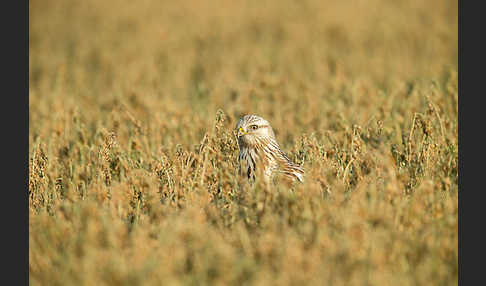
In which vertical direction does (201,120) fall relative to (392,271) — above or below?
above

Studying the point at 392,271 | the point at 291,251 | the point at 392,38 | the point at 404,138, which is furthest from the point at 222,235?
the point at 392,38

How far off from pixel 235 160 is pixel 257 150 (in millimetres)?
383

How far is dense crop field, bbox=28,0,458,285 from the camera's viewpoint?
391 centimetres

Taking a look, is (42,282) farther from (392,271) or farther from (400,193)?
(400,193)

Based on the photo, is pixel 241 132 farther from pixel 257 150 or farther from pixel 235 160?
pixel 235 160

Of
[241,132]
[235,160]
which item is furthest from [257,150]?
[235,160]

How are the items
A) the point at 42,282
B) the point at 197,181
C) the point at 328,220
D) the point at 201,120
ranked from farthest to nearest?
the point at 201,120
the point at 197,181
the point at 328,220
the point at 42,282

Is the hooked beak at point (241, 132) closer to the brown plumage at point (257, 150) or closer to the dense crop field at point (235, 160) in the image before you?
the brown plumage at point (257, 150)

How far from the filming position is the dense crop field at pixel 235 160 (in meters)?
3.91

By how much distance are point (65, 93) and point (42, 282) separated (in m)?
7.45

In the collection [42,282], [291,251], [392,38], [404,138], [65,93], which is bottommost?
[42,282]

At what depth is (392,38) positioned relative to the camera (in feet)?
46.2

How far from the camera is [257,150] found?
5.89 meters

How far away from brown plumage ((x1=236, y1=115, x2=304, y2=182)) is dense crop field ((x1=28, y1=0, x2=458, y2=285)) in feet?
0.54
